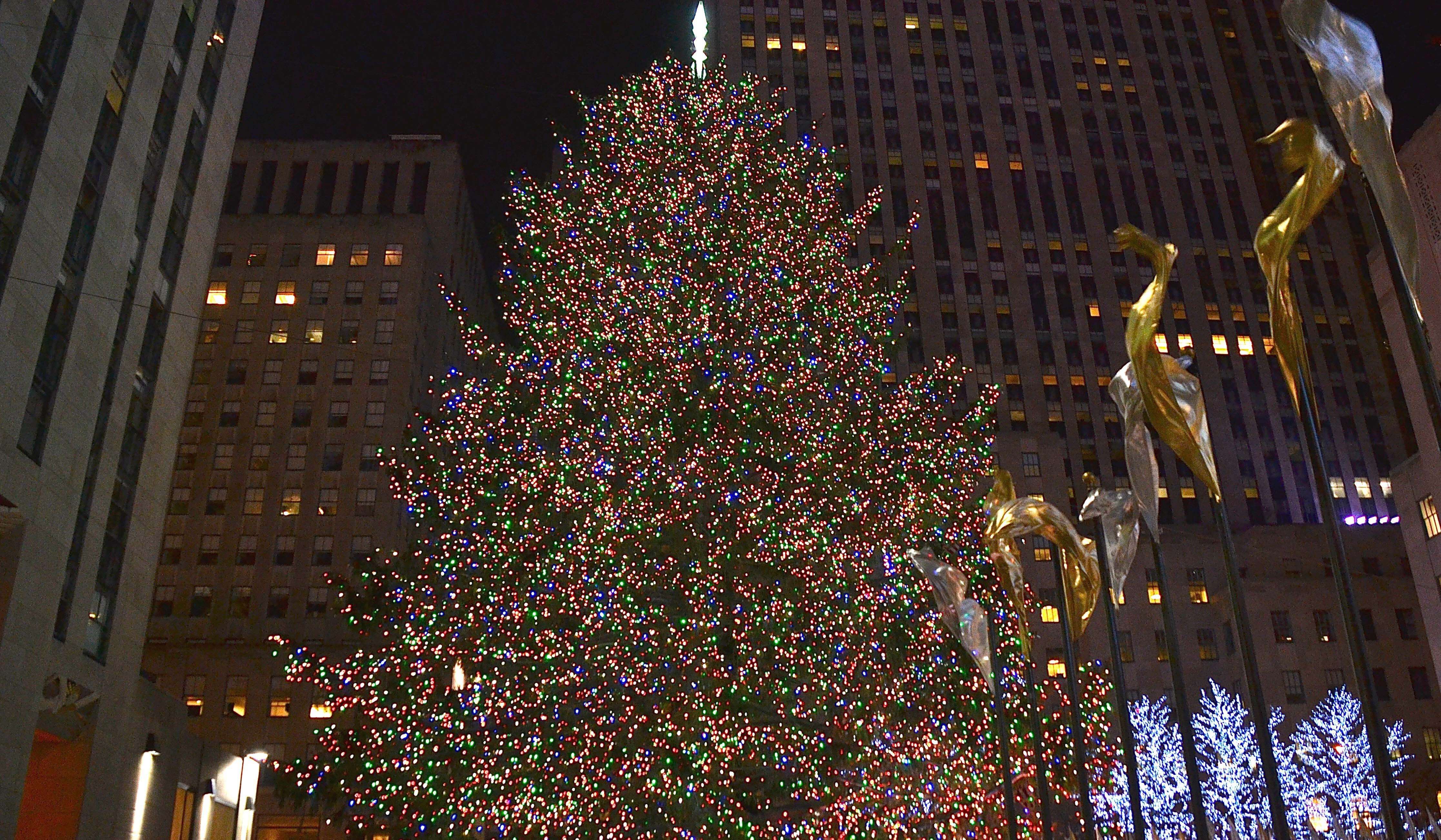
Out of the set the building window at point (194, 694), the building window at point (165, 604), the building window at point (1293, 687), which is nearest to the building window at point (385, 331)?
the building window at point (165, 604)

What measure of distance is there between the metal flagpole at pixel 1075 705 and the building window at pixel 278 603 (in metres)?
54.6

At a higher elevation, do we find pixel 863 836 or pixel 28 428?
pixel 28 428

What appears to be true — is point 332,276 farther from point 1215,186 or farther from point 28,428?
point 1215,186

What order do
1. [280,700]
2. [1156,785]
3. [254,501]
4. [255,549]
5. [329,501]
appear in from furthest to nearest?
1. [254,501]
2. [329,501]
3. [255,549]
4. [280,700]
5. [1156,785]

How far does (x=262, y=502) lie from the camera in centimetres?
6166

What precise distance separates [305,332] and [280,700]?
67.7ft

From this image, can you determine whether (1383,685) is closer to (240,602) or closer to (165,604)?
(240,602)

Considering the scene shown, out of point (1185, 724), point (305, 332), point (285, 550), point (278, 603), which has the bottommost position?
point (1185, 724)

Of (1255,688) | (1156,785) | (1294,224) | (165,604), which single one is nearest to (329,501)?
(165,604)

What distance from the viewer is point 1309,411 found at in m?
6.54

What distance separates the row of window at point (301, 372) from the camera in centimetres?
6412

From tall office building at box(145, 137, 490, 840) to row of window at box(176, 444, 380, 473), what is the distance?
0.09m

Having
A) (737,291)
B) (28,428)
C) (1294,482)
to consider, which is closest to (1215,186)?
(1294,482)

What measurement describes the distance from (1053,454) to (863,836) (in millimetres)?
46530
